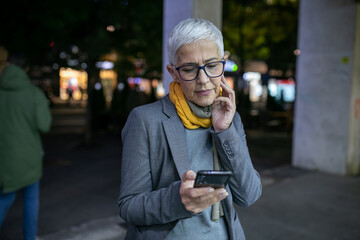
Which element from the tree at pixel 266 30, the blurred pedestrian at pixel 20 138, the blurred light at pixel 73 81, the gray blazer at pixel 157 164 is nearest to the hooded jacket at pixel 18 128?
the blurred pedestrian at pixel 20 138

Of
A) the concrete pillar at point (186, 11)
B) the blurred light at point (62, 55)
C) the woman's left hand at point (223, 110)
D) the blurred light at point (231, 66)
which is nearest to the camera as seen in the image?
the woman's left hand at point (223, 110)

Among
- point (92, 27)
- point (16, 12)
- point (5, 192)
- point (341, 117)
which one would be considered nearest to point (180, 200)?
point (5, 192)

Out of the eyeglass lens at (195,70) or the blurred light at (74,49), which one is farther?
the blurred light at (74,49)

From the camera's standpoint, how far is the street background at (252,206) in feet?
14.0

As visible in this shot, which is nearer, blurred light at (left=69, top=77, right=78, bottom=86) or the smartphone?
the smartphone

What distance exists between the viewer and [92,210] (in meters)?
5.20

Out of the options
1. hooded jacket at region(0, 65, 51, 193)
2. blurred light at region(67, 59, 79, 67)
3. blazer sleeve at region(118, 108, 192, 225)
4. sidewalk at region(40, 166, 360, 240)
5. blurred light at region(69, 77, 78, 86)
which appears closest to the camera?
blazer sleeve at region(118, 108, 192, 225)

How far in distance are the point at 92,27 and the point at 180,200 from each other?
30.7 feet

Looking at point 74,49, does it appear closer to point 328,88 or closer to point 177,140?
point 328,88

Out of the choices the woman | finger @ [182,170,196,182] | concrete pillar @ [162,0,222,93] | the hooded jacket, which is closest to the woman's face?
the woman

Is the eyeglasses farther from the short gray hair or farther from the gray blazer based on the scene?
the gray blazer

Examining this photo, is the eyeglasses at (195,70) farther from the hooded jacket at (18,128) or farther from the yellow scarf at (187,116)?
Answer: the hooded jacket at (18,128)

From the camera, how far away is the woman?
1.47m

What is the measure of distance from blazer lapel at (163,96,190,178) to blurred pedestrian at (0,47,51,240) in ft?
7.92
